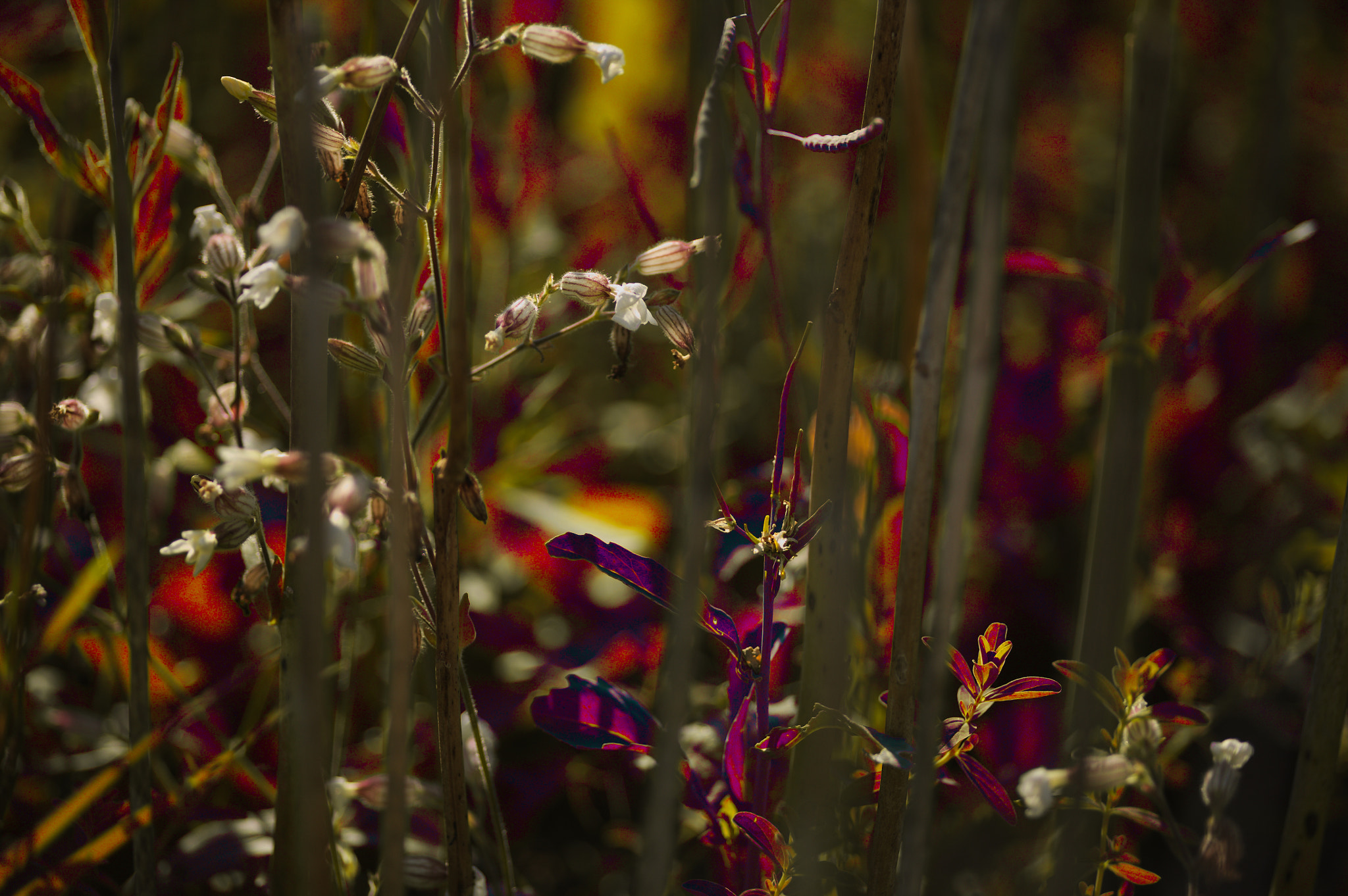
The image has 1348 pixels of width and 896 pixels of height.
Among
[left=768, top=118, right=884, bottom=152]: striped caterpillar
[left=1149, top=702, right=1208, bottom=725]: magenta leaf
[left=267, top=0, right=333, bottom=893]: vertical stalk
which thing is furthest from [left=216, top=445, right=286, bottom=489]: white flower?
[left=1149, top=702, right=1208, bottom=725]: magenta leaf

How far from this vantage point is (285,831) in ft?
1.26

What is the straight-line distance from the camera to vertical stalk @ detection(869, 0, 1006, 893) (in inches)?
12.4

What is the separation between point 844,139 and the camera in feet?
1.10

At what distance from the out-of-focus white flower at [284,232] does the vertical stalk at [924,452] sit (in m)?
0.23

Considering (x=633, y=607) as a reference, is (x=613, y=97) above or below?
above

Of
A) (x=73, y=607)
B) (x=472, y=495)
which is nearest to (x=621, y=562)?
(x=472, y=495)

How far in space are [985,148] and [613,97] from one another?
1.91 meters

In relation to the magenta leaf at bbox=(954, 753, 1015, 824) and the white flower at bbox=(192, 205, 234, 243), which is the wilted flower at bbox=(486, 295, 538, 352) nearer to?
the white flower at bbox=(192, 205, 234, 243)

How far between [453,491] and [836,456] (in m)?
0.18

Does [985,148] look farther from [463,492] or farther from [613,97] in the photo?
[613,97]

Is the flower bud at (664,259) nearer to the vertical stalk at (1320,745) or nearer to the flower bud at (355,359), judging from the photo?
the flower bud at (355,359)

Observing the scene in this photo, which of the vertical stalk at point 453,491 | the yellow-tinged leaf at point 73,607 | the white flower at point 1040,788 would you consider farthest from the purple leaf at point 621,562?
the yellow-tinged leaf at point 73,607

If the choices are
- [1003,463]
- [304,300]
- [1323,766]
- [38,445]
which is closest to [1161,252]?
[1003,463]

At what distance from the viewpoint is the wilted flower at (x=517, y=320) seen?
0.35m
